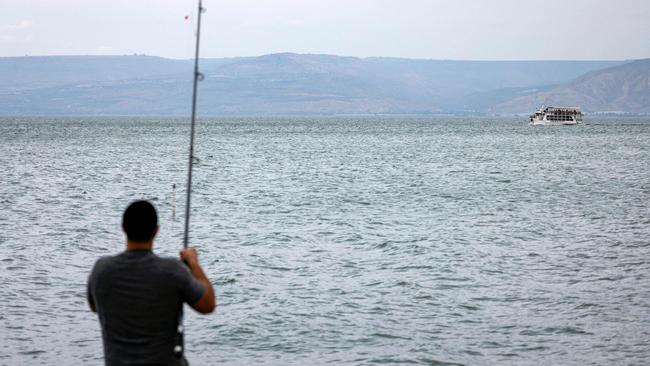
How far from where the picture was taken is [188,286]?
6.08m

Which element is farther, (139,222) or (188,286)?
(139,222)

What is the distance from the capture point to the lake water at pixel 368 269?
14828 mm

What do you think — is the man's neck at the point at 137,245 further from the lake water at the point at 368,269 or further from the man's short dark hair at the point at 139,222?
the lake water at the point at 368,269

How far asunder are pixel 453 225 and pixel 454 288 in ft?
38.8

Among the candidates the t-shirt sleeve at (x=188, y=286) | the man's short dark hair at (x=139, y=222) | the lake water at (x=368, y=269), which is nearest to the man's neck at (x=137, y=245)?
the man's short dark hair at (x=139, y=222)

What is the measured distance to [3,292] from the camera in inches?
742

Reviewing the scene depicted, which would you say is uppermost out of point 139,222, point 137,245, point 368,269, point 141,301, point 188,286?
point 139,222

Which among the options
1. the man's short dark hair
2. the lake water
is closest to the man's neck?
the man's short dark hair

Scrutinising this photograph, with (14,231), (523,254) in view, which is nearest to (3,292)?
(14,231)

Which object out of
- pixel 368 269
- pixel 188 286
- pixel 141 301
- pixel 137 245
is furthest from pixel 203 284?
pixel 368 269

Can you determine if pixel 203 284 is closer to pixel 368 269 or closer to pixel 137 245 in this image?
pixel 137 245

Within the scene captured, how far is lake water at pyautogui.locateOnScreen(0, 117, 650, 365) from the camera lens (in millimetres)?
14828

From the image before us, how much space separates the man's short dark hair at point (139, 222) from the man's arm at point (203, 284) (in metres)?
0.31

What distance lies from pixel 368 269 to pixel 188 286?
52.6ft
